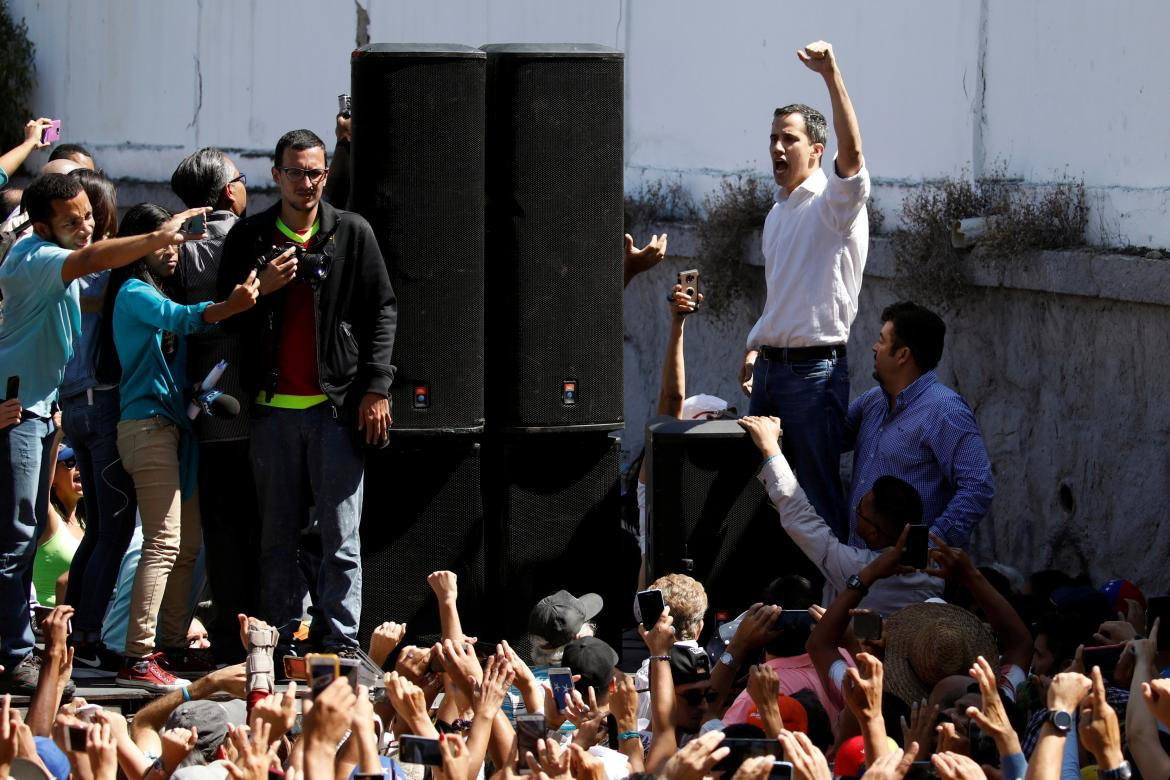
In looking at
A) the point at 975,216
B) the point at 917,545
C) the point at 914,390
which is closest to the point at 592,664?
the point at 917,545

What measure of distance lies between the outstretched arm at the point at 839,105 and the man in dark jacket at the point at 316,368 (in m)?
1.44

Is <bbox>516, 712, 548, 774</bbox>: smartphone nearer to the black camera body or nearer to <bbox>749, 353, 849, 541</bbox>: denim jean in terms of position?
the black camera body

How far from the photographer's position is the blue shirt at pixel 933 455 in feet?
19.0

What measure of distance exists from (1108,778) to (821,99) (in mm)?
5834

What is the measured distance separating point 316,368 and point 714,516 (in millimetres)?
1357

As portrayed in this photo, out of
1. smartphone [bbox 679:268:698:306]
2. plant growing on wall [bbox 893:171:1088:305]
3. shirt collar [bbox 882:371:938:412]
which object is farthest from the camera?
plant growing on wall [bbox 893:171:1088:305]

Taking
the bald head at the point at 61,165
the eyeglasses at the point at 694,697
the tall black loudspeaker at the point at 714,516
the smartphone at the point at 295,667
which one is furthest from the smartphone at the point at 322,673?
the bald head at the point at 61,165

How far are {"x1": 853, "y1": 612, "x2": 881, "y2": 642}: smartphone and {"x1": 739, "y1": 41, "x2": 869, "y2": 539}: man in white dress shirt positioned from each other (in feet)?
4.47

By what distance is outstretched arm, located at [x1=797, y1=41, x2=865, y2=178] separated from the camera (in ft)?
19.2

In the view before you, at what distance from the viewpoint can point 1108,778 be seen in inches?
143

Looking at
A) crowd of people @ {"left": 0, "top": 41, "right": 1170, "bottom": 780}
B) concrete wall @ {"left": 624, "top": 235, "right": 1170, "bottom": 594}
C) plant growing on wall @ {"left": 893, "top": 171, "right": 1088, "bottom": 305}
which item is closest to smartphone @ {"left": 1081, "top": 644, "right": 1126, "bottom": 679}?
crowd of people @ {"left": 0, "top": 41, "right": 1170, "bottom": 780}

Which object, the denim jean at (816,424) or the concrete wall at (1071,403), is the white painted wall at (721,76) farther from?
the denim jean at (816,424)

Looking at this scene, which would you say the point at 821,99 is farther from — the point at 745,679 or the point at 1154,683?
the point at 1154,683

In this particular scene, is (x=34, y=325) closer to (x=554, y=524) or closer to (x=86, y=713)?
(x=86, y=713)
